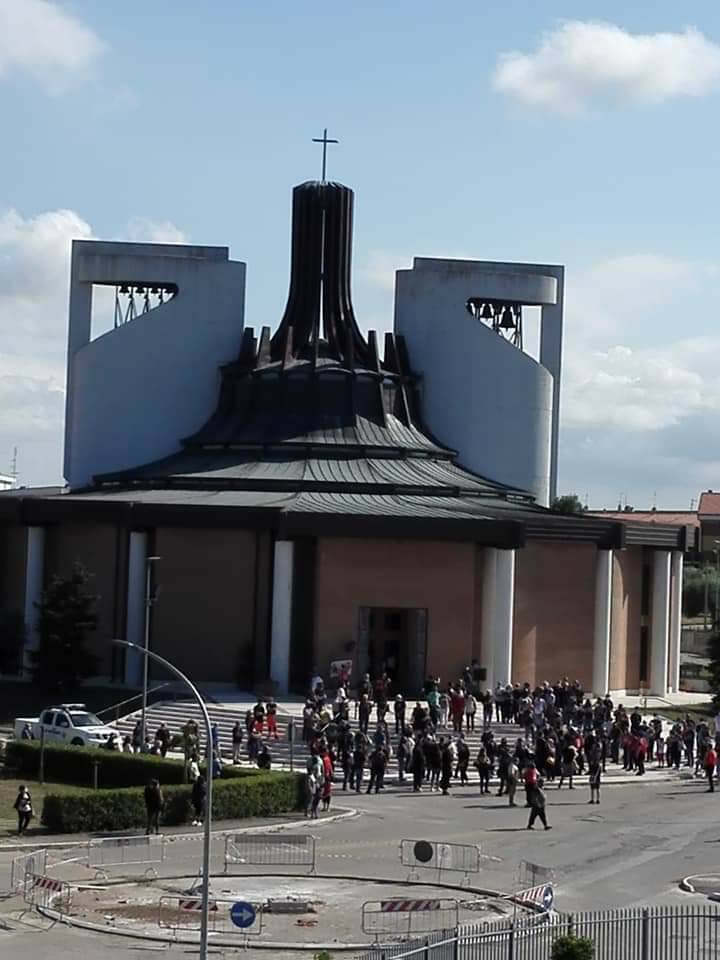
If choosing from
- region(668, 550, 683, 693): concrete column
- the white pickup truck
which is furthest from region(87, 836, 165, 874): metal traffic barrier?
region(668, 550, 683, 693): concrete column

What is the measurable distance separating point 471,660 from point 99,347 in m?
20.6

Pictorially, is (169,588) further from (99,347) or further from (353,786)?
(353,786)

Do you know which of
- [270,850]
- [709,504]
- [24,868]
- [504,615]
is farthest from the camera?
[709,504]

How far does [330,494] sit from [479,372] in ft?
37.2

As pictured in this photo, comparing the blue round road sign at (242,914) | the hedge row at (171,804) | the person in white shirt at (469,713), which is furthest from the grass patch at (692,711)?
the blue round road sign at (242,914)

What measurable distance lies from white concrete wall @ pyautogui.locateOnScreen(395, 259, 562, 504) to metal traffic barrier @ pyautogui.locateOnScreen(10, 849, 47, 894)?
42682 mm

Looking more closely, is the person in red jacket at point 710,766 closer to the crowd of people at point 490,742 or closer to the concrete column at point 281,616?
the crowd of people at point 490,742

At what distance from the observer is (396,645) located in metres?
60.6

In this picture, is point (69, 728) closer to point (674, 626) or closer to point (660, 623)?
point (660, 623)

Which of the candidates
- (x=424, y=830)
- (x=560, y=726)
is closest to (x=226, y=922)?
(x=424, y=830)

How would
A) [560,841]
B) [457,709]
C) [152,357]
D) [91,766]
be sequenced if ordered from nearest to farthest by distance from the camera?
[560,841], [91,766], [457,709], [152,357]

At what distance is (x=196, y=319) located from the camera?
72.0 meters

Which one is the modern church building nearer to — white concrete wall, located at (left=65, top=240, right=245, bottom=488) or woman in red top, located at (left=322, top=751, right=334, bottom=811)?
white concrete wall, located at (left=65, top=240, right=245, bottom=488)

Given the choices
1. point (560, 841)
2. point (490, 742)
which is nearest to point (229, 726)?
point (490, 742)
